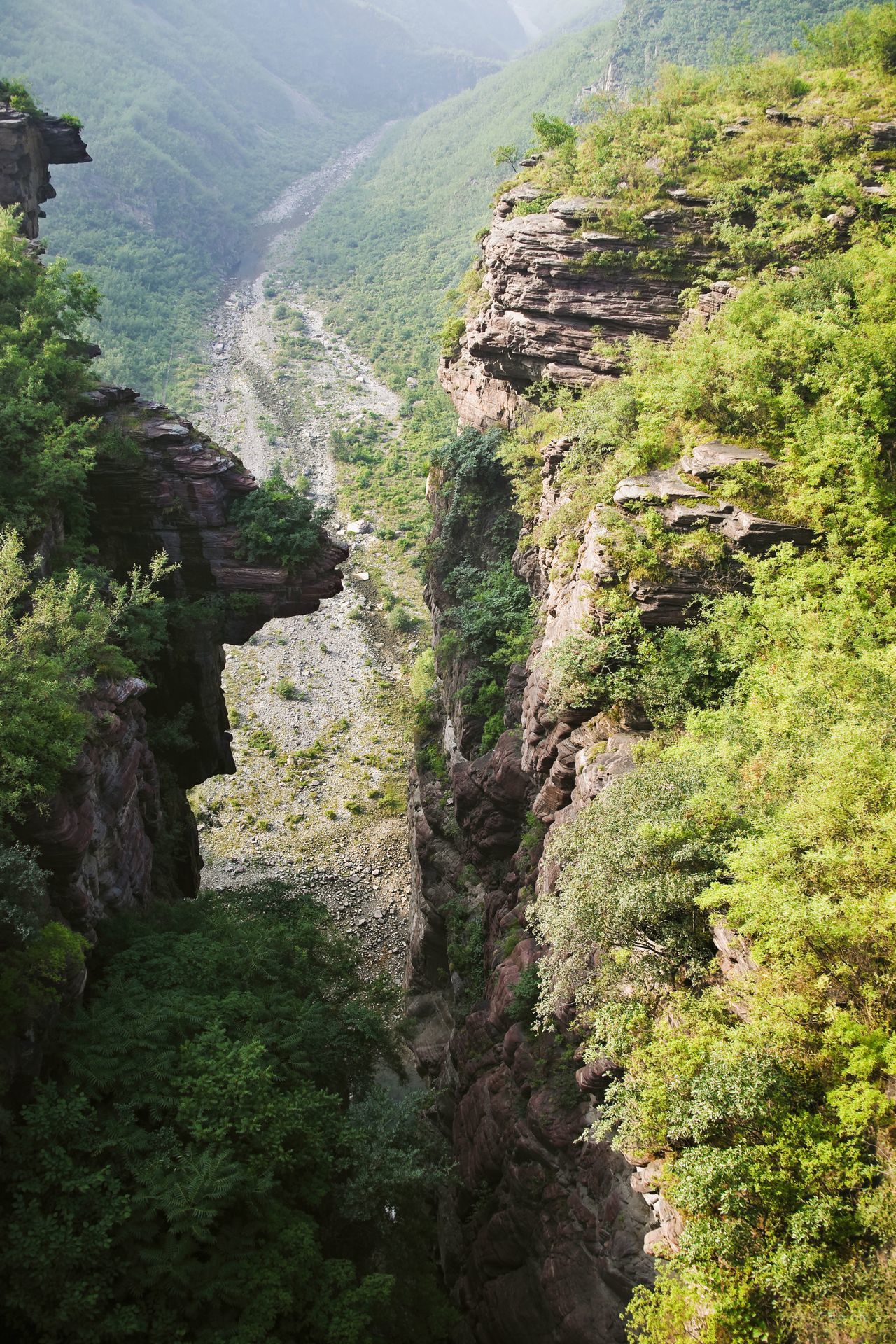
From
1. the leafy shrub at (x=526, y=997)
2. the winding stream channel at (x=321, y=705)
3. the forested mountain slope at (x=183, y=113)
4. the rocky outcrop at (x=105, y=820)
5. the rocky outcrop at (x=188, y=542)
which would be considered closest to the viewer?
the rocky outcrop at (x=105, y=820)

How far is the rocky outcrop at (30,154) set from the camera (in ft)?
98.6

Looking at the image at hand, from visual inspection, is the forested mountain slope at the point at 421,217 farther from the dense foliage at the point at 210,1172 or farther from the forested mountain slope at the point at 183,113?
the dense foliage at the point at 210,1172

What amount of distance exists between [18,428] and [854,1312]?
25.2 metres

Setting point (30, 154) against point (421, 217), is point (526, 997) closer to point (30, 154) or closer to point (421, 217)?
point (30, 154)

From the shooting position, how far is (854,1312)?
24.2ft

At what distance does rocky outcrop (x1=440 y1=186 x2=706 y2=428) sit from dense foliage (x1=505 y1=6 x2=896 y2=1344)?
5.11 feet

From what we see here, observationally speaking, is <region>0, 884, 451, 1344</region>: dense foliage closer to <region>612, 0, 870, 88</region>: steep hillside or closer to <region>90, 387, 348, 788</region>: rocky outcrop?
<region>90, 387, 348, 788</region>: rocky outcrop

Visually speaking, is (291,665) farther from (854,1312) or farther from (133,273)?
(133,273)

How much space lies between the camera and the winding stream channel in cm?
3647

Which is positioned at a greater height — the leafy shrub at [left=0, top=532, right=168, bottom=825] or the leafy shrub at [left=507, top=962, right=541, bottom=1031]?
the leafy shrub at [left=0, top=532, right=168, bottom=825]

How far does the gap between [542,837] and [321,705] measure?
28885mm

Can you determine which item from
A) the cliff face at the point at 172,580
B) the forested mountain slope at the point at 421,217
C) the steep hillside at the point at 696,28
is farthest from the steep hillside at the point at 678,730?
the forested mountain slope at the point at 421,217

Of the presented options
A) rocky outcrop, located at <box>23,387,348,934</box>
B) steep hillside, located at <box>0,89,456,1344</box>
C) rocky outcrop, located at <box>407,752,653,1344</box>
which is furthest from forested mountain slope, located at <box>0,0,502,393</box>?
rocky outcrop, located at <box>407,752,653,1344</box>

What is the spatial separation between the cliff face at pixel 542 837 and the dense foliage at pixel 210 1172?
6.79 ft
